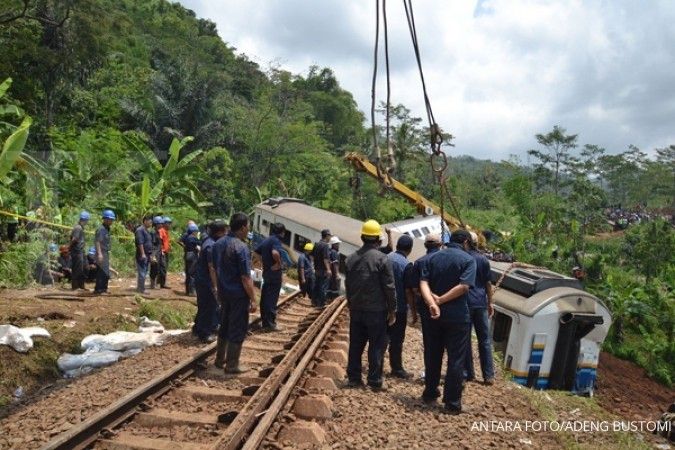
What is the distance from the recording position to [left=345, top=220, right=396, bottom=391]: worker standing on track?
6.02 meters

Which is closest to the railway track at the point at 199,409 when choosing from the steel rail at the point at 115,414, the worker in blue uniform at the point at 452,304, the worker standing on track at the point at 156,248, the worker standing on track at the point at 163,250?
the steel rail at the point at 115,414

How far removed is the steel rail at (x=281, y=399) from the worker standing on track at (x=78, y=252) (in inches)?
220

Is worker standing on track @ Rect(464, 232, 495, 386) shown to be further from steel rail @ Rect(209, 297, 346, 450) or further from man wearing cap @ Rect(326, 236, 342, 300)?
man wearing cap @ Rect(326, 236, 342, 300)

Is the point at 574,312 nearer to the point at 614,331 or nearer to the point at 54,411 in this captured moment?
the point at 54,411

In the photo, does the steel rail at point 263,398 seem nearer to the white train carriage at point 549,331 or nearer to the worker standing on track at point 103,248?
the white train carriage at point 549,331

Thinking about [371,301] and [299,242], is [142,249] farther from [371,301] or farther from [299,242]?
[299,242]

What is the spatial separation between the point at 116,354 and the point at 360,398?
351 centimetres

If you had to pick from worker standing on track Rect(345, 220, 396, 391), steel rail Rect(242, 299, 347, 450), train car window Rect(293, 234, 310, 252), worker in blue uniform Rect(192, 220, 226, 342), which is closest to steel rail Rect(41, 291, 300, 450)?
steel rail Rect(242, 299, 347, 450)

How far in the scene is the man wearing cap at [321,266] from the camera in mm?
11797

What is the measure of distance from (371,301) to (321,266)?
591 cm

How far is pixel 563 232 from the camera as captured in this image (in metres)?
29.7

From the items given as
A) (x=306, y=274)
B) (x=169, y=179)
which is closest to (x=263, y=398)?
(x=306, y=274)

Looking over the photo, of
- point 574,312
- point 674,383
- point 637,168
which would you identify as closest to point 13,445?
point 574,312

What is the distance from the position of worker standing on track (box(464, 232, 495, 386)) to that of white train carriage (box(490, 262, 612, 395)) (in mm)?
3439
